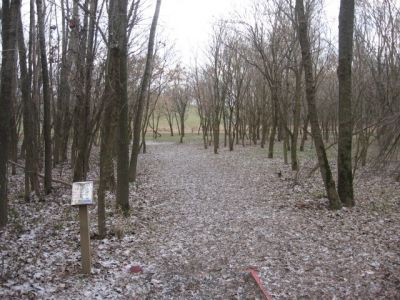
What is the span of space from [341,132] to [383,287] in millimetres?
4786

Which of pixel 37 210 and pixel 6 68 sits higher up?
pixel 6 68

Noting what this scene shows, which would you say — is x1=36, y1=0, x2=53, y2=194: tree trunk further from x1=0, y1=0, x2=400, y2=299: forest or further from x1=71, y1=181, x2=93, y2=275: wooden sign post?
x1=71, y1=181, x2=93, y2=275: wooden sign post

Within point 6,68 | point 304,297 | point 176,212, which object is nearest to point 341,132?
point 176,212

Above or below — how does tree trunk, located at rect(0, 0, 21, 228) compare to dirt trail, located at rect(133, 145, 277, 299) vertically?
above

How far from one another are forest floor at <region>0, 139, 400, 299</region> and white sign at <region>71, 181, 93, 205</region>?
1018mm

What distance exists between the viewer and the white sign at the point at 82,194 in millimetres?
5504

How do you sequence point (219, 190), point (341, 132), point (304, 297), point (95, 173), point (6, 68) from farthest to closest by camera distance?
point (95, 173) < point (219, 190) < point (341, 132) < point (6, 68) < point (304, 297)

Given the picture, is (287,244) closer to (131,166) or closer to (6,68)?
(6,68)

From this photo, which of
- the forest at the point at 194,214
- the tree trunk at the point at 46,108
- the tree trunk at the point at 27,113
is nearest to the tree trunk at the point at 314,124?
the forest at the point at 194,214

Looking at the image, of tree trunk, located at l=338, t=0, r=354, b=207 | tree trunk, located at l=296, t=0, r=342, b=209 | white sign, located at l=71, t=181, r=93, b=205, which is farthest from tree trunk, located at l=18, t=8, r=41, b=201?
tree trunk, located at l=338, t=0, r=354, b=207

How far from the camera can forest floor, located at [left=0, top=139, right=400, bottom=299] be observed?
518 centimetres

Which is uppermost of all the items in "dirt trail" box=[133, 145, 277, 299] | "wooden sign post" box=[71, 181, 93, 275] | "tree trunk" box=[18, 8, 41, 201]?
"tree trunk" box=[18, 8, 41, 201]

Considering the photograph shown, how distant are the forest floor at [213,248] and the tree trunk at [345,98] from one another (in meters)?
0.67

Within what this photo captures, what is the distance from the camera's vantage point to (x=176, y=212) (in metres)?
9.70
